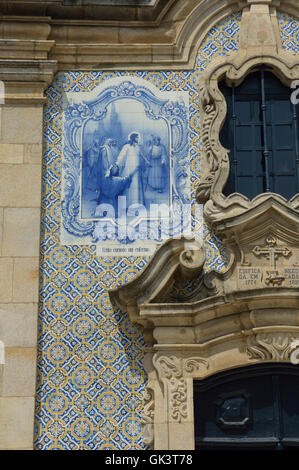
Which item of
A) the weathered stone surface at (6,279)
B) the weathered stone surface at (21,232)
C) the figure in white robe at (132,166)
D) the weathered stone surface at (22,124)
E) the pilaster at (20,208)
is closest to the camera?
the pilaster at (20,208)

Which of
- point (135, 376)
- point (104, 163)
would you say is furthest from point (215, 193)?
point (135, 376)

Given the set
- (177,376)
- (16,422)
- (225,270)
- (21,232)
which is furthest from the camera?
(21,232)

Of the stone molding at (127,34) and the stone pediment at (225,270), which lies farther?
the stone molding at (127,34)

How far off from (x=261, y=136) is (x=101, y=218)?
1.90m

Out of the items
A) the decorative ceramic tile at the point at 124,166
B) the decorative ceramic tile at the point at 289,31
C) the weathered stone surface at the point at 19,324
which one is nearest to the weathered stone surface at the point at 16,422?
the weathered stone surface at the point at 19,324

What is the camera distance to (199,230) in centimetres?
Result: 1058

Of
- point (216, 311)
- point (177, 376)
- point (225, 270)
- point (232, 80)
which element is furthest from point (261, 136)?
point (177, 376)

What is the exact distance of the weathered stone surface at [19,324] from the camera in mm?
10102

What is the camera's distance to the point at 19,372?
32.8 ft

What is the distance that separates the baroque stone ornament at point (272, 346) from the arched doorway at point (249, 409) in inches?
5.4

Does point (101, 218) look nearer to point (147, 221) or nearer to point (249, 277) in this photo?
point (147, 221)

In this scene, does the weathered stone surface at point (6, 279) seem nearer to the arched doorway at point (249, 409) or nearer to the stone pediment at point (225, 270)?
the stone pediment at point (225, 270)

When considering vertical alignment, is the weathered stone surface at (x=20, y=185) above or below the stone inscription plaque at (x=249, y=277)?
above
